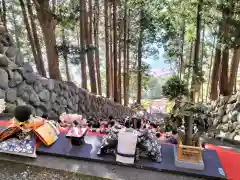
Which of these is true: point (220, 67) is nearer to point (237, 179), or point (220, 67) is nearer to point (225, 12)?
point (225, 12)

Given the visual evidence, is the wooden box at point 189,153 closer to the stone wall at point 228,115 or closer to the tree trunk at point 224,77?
the stone wall at point 228,115

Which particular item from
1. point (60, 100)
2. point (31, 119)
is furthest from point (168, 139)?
point (60, 100)

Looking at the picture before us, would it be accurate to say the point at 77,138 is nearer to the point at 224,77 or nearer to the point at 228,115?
the point at 228,115

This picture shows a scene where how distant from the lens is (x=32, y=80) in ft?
12.5

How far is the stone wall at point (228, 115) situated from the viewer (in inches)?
169

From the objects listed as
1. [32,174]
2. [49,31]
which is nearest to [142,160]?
[32,174]

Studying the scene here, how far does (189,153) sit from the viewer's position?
1.40 meters

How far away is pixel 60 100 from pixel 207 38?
6865mm

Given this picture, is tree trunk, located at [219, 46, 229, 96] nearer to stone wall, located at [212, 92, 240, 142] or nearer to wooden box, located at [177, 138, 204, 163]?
stone wall, located at [212, 92, 240, 142]

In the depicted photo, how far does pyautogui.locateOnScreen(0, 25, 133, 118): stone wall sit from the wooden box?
4.46ft

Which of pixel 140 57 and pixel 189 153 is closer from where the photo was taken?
pixel 189 153

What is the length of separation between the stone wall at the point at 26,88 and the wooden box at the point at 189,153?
136cm

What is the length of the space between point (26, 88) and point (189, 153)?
2.90 metres

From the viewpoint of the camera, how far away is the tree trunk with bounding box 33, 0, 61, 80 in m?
4.45
